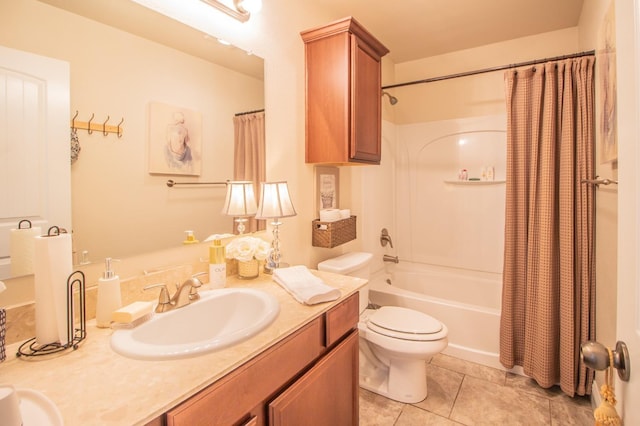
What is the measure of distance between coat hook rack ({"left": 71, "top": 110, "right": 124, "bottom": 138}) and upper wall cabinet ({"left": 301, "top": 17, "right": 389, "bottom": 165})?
43.1 inches

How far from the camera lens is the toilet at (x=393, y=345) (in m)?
1.92

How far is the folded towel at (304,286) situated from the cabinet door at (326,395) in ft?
0.79

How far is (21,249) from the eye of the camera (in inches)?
38.4

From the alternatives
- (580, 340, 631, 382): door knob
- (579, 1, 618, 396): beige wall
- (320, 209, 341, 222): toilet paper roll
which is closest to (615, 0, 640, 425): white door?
(580, 340, 631, 382): door knob

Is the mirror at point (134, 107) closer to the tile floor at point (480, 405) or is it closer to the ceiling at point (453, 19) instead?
the ceiling at point (453, 19)

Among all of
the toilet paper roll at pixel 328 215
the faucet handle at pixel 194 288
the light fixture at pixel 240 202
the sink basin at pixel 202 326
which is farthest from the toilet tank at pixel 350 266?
the faucet handle at pixel 194 288

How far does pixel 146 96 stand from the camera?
1.29 meters

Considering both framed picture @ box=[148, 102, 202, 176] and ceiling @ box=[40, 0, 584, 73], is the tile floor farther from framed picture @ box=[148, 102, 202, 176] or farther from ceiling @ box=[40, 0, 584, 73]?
ceiling @ box=[40, 0, 584, 73]

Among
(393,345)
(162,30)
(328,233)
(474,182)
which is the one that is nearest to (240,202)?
(328,233)

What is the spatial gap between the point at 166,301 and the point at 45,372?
39 cm

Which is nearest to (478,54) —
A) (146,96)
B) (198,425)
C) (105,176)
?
(146,96)

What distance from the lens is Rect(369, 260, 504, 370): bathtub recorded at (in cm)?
242

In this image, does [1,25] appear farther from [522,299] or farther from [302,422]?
[522,299]

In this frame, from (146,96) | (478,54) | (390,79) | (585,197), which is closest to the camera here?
(146,96)
